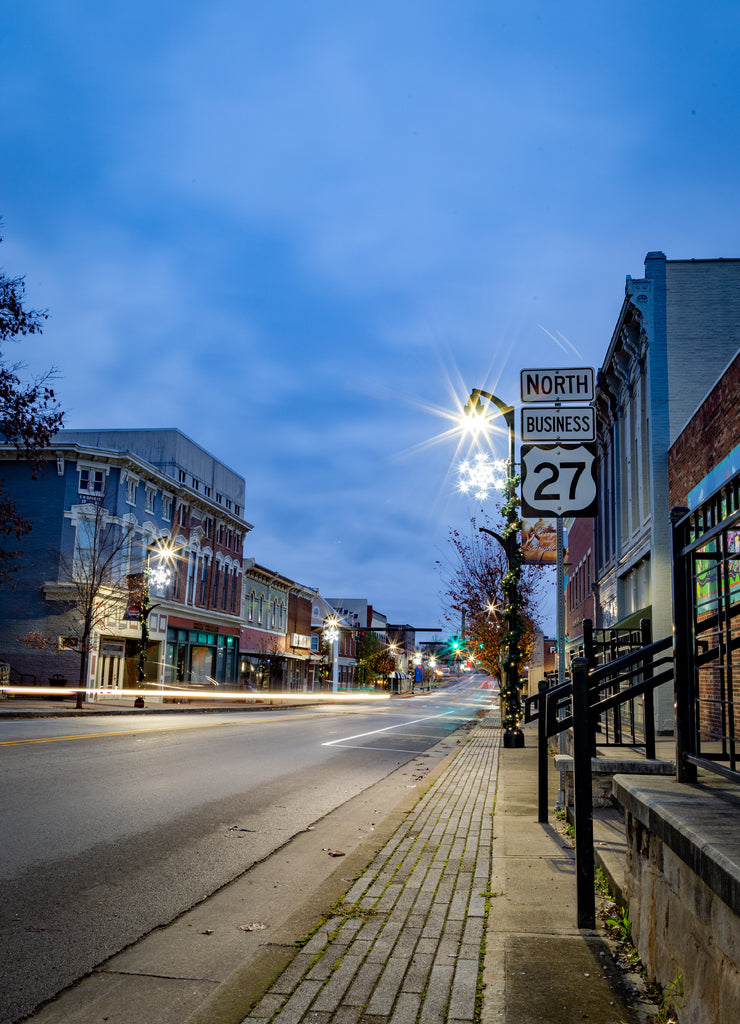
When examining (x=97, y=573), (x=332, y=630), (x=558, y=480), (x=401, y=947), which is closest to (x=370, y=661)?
(x=332, y=630)

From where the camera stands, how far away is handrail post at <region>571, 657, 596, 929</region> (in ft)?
16.8

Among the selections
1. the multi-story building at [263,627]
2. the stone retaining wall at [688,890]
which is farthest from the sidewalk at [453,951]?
the multi-story building at [263,627]

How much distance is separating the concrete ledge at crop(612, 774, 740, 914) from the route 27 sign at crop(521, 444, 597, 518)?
343 centimetres

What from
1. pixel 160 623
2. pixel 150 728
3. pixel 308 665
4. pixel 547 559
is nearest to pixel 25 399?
pixel 150 728

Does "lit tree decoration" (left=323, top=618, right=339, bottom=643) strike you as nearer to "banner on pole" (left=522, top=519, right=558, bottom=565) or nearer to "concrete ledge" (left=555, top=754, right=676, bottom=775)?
"banner on pole" (left=522, top=519, right=558, bottom=565)

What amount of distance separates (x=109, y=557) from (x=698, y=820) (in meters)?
36.0

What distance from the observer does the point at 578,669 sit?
17.7 ft

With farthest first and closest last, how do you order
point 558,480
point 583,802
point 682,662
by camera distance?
1. point 558,480
2. point 583,802
3. point 682,662

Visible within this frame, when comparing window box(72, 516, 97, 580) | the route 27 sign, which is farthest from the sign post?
window box(72, 516, 97, 580)

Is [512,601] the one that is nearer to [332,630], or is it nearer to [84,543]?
[84,543]

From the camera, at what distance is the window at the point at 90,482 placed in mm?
43031

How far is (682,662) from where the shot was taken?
469 centimetres

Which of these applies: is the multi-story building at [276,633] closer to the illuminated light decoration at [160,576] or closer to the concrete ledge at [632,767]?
the illuminated light decoration at [160,576]

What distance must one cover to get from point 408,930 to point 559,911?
1.00 m
